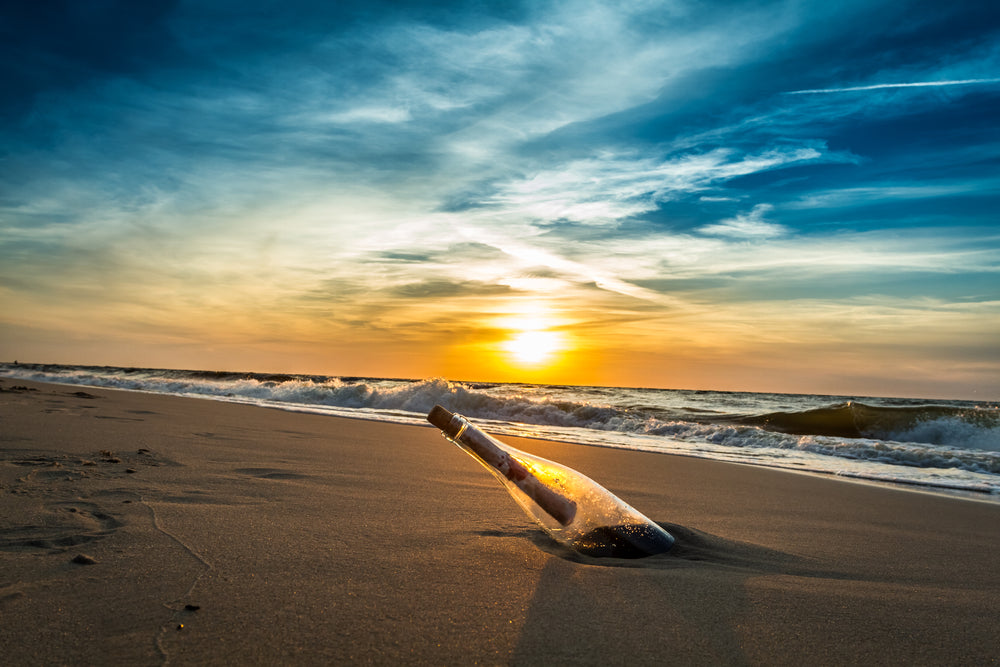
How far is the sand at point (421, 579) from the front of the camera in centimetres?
120

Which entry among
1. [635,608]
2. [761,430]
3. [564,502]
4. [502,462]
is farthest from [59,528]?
[761,430]

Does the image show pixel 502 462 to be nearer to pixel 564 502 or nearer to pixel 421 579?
pixel 564 502

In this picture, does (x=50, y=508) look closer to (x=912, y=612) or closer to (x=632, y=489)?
(x=912, y=612)

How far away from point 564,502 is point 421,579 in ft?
1.97

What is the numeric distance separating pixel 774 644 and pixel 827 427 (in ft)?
46.6

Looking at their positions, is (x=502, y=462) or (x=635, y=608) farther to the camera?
(x=502, y=462)

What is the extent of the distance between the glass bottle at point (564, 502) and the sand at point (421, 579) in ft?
0.30

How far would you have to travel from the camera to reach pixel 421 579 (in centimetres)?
158

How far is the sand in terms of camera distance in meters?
1.20

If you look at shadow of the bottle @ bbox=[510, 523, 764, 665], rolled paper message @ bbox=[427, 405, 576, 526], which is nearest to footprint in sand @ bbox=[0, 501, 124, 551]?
rolled paper message @ bbox=[427, 405, 576, 526]

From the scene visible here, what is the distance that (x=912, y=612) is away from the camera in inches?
62.9

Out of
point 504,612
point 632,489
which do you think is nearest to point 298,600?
point 504,612

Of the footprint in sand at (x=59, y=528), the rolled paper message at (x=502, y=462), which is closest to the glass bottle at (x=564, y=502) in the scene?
the rolled paper message at (x=502, y=462)

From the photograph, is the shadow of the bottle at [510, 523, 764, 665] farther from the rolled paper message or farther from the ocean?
the ocean
